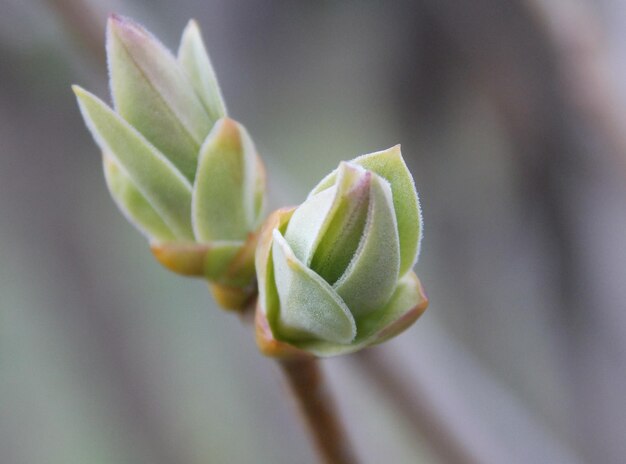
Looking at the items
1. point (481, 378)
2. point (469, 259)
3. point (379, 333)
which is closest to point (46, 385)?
point (469, 259)

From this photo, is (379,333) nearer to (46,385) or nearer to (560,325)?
(560,325)

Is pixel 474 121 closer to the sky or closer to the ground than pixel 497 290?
closer to the sky

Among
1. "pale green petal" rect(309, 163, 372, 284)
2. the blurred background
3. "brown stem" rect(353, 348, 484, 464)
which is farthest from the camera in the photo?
the blurred background

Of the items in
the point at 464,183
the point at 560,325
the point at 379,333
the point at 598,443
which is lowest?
the point at 598,443

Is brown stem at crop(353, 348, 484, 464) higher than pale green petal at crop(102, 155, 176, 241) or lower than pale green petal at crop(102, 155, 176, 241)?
lower

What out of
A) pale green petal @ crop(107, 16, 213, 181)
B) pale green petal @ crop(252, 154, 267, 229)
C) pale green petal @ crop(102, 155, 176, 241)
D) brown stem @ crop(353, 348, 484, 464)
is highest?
pale green petal @ crop(107, 16, 213, 181)

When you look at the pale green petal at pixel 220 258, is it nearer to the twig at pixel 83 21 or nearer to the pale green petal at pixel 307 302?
the pale green petal at pixel 307 302

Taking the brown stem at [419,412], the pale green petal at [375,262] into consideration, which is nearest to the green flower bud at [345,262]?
the pale green petal at [375,262]

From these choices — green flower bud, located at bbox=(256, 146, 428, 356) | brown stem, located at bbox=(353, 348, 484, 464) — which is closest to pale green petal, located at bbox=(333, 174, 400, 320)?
green flower bud, located at bbox=(256, 146, 428, 356)

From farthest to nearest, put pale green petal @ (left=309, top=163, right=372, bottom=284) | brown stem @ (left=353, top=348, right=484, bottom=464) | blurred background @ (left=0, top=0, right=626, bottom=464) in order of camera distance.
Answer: blurred background @ (left=0, top=0, right=626, bottom=464)
brown stem @ (left=353, top=348, right=484, bottom=464)
pale green petal @ (left=309, top=163, right=372, bottom=284)

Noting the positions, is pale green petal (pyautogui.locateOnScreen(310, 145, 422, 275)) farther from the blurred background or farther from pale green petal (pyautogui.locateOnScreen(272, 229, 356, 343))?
the blurred background
